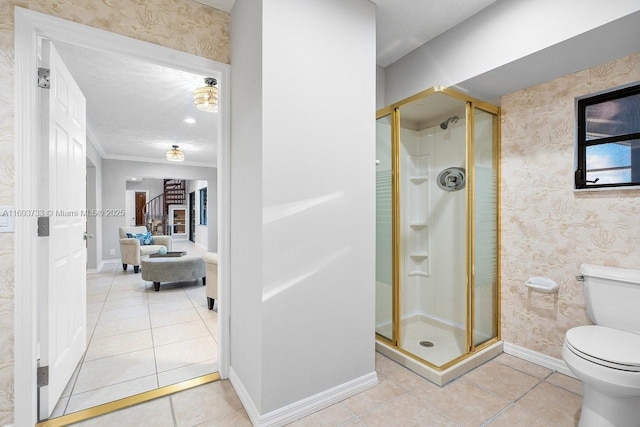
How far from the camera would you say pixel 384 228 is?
2.51 meters

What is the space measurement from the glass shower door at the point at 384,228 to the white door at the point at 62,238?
7.10 feet

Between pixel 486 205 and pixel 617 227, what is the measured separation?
78 cm

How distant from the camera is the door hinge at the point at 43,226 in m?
1.60

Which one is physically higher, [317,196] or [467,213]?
[317,196]

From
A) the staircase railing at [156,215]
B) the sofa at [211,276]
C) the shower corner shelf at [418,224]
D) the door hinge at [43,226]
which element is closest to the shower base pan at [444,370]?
the shower corner shelf at [418,224]

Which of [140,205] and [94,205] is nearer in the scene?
[94,205]

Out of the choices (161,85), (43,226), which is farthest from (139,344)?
(161,85)

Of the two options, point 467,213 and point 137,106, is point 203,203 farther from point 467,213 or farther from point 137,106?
point 467,213

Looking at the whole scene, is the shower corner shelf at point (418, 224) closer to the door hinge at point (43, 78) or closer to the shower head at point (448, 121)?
the shower head at point (448, 121)

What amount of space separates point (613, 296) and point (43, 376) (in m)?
3.30

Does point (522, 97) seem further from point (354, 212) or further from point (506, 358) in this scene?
point (506, 358)

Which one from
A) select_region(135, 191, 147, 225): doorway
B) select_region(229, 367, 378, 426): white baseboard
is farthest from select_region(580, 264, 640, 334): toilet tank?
select_region(135, 191, 147, 225): doorway

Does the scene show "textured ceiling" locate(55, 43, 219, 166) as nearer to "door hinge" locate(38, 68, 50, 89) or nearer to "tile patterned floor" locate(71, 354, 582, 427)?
"door hinge" locate(38, 68, 50, 89)

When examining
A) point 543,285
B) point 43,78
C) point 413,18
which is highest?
point 413,18
